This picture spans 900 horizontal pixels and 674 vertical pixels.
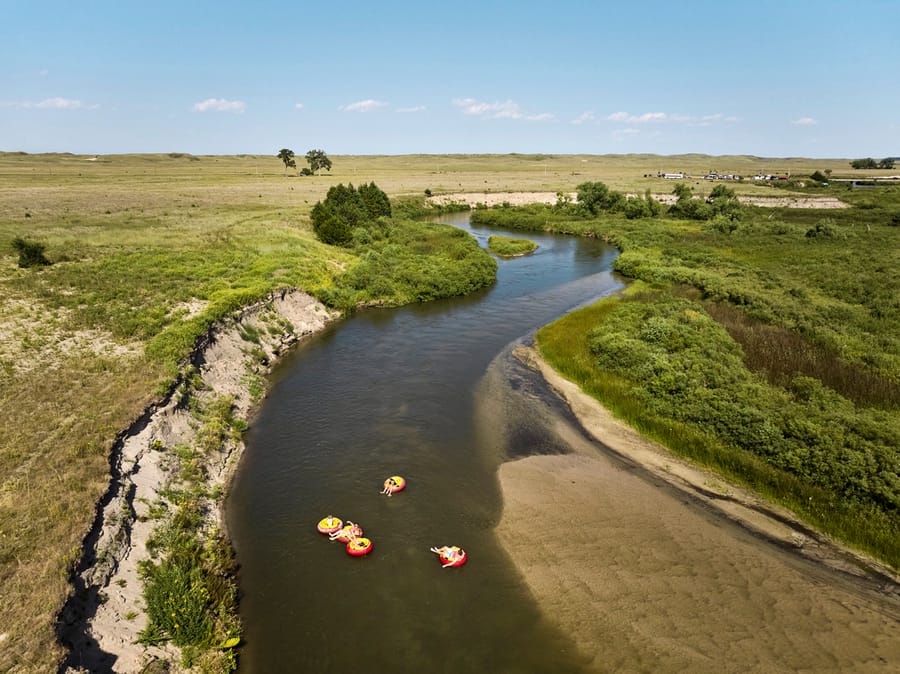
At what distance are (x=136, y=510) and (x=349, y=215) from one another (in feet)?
219

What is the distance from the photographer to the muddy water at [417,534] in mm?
15633

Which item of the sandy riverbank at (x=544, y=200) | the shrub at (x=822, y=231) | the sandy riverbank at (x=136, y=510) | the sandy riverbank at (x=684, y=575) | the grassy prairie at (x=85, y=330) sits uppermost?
the sandy riverbank at (x=544, y=200)

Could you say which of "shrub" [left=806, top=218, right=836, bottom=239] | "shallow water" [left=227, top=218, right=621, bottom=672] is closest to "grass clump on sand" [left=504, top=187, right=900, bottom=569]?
"shallow water" [left=227, top=218, right=621, bottom=672]

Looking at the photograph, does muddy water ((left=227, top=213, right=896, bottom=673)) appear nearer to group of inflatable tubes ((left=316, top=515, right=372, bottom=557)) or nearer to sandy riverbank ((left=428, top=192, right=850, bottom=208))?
group of inflatable tubes ((left=316, top=515, right=372, bottom=557))

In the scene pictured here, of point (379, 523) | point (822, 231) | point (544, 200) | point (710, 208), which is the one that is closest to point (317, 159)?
point (544, 200)

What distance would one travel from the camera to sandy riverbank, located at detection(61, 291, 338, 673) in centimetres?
1335

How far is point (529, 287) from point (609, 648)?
50385mm

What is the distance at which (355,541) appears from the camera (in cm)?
1938

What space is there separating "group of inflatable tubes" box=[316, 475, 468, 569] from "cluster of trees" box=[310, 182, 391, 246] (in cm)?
5491

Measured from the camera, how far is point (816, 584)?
17562 mm

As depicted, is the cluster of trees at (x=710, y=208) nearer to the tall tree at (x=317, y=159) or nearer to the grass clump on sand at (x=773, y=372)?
the grass clump on sand at (x=773, y=372)

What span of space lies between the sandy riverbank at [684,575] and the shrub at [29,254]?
47.4m

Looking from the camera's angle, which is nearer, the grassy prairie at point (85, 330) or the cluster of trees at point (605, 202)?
the grassy prairie at point (85, 330)

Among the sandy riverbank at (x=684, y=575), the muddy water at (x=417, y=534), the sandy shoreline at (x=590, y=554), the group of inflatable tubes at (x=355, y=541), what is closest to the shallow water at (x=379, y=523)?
the muddy water at (x=417, y=534)
